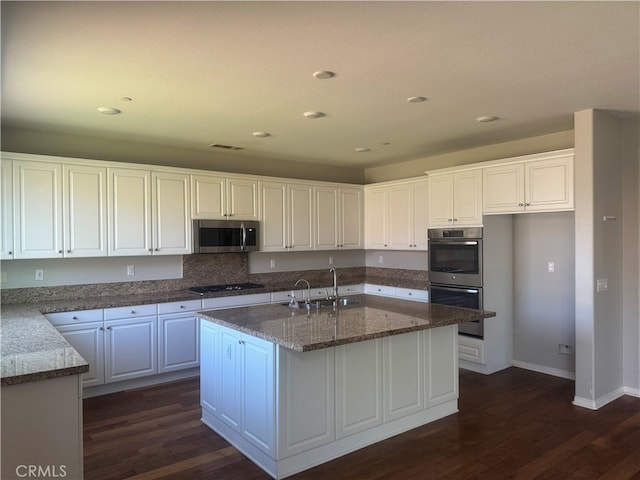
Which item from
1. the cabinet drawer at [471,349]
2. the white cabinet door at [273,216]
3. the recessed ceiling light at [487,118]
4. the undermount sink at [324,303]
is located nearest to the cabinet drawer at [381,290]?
the cabinet drawer at [471,349]

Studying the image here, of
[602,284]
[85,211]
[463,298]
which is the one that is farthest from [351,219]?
[85,211]

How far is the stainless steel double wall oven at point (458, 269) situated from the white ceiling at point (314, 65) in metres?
1.19

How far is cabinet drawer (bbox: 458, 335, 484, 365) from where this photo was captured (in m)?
4.86

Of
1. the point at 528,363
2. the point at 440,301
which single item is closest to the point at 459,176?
the point at 440,301

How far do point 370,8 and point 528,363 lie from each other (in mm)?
4411

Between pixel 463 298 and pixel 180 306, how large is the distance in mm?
3093

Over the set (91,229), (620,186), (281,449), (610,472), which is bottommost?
(610,472)

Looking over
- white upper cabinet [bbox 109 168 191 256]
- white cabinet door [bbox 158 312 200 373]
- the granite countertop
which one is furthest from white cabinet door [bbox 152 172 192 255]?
the granite countertop

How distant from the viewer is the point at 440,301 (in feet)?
17.2

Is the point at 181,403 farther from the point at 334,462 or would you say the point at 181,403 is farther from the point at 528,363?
the point at 528,363

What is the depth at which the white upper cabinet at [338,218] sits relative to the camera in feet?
20.4

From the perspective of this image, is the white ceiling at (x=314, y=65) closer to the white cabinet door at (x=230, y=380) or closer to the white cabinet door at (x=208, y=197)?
the white cabinet door at (x=208, y=197)

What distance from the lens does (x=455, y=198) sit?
5113 mm

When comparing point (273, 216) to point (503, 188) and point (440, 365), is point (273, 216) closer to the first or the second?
point (503, 188)
